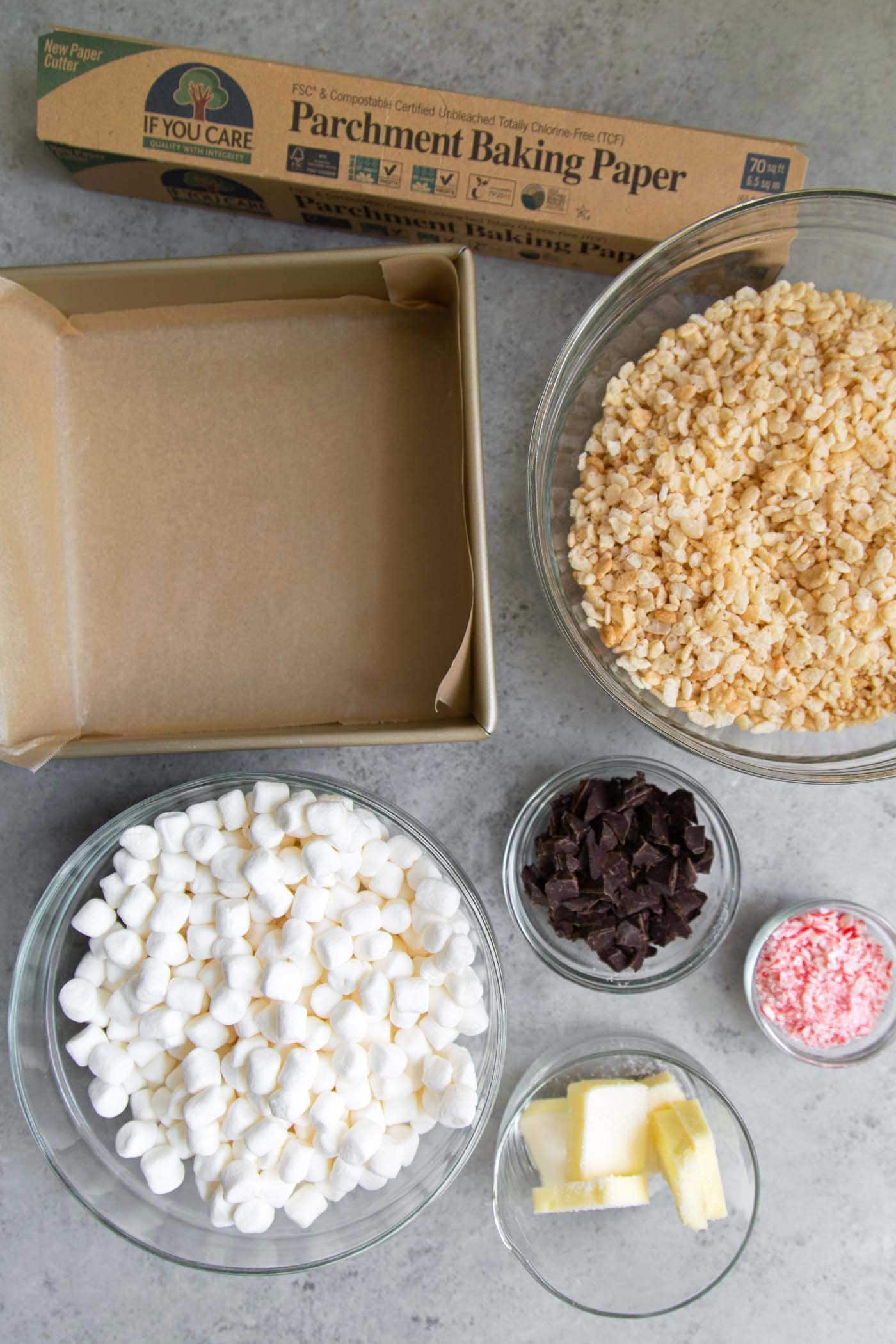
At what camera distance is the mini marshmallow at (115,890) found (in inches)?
37.9

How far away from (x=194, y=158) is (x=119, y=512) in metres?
0.40

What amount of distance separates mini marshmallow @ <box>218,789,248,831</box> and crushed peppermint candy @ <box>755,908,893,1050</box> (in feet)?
2.17

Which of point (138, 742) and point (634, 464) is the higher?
point (634, 464)

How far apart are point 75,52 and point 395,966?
3.48 ft

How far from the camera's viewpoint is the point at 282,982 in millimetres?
905

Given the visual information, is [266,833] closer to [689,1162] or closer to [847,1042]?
[689,1162]

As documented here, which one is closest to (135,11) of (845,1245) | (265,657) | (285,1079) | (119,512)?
(119,512)

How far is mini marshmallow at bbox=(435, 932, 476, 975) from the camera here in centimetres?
92

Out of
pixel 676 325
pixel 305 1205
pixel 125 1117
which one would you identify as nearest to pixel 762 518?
pixel 676 325

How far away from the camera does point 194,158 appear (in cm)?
99

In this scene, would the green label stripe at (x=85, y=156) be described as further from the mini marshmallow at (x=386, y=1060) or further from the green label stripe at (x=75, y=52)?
the mini marshmallow at (x=386, y=1060)

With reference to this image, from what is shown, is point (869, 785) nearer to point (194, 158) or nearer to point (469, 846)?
point (469, 846)

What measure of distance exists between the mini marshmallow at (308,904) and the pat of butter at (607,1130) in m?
0.40

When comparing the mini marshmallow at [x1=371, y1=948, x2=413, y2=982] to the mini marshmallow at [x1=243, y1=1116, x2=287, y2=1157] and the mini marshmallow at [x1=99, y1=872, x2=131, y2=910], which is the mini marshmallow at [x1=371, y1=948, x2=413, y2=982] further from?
the mini marshmallow at [x1=99, y1=872, x2=131, y2=910]
